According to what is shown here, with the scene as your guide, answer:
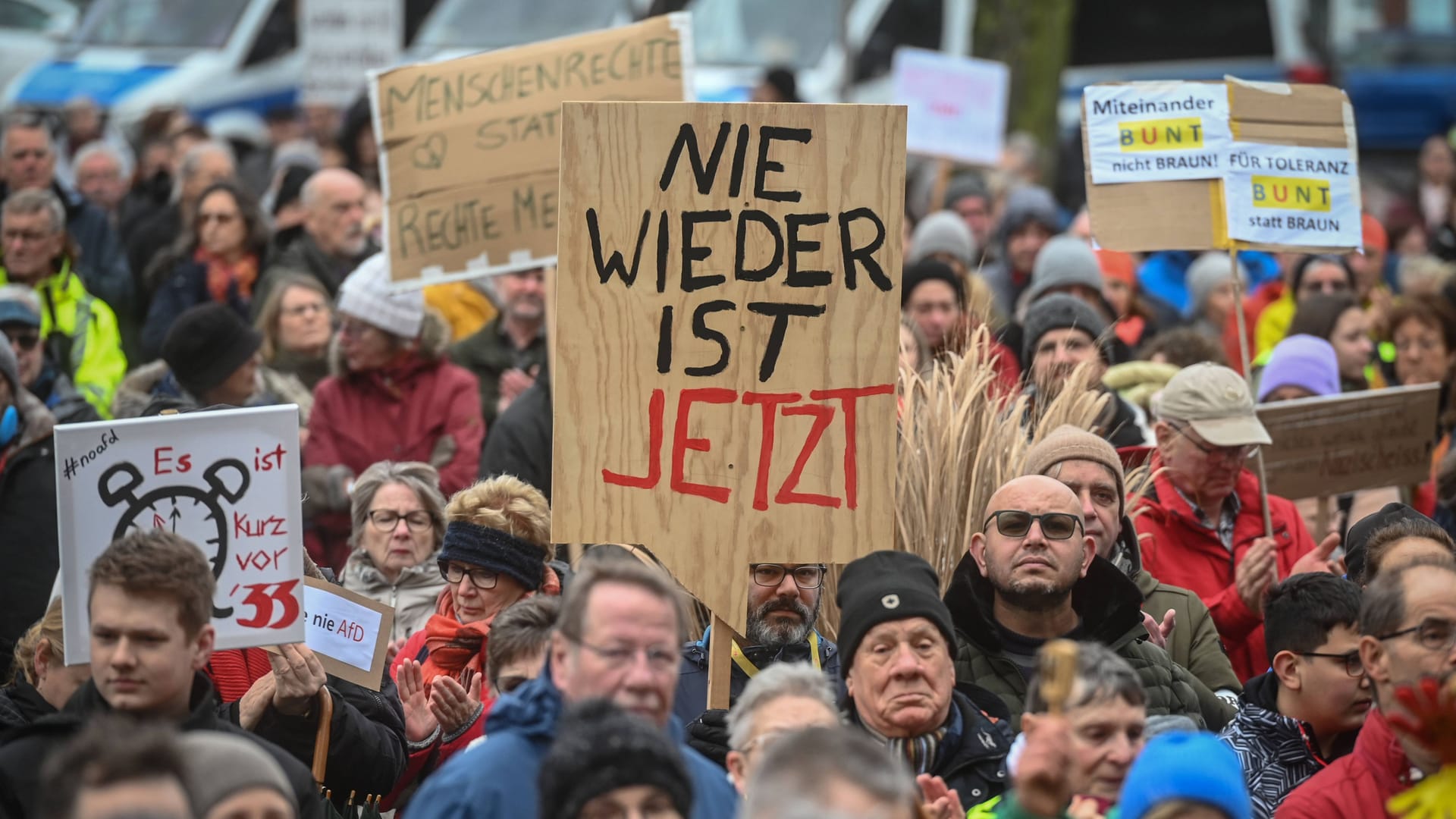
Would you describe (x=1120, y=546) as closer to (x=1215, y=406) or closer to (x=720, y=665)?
(x=1215, y=406)

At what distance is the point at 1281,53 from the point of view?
1866 cm

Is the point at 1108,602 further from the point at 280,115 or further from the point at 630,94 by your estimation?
the point at 280,115

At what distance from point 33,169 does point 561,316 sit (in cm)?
661

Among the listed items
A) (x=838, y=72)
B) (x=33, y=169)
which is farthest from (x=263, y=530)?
(x=838, y=72)

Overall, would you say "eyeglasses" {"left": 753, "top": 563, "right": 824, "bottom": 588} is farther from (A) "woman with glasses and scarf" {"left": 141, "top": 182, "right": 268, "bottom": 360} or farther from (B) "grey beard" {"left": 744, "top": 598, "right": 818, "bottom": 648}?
(A) "woman with glasses and scarf" {"left": 141, "top": 182, "right": 268, "bottom": 360}

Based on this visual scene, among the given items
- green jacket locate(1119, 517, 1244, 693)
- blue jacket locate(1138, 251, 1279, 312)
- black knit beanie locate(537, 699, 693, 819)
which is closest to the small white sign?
black knit beanie locate(537, 699, 693, 819)

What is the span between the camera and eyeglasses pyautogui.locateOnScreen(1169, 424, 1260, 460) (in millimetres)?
6926

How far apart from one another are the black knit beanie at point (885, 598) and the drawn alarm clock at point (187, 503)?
1565mm

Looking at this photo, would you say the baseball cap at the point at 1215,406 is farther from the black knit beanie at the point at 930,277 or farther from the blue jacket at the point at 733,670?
the black knit beanie at the point at 930,277

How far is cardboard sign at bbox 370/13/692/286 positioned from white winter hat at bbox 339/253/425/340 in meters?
0.31

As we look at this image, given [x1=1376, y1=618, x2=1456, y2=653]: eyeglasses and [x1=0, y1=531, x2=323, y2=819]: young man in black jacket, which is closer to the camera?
[x1=0, y1=531, x2=323, y2=819]: young man in black jacket

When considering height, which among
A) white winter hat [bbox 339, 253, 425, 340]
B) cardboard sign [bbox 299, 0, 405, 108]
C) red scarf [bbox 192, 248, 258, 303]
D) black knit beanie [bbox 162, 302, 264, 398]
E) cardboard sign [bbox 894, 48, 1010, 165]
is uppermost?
cardboard sign [bbox 299, 0, 405, 108]

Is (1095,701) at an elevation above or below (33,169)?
below

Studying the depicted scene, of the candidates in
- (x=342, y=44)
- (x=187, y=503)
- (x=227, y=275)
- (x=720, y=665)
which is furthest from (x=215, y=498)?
(x=342, y=44)
